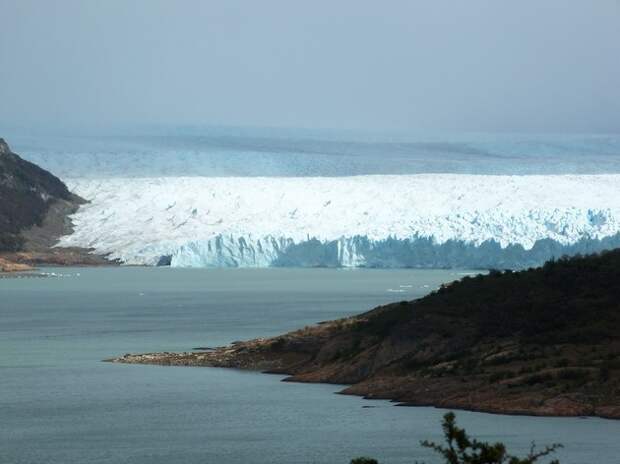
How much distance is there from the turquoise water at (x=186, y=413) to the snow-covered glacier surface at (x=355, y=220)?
752 inches

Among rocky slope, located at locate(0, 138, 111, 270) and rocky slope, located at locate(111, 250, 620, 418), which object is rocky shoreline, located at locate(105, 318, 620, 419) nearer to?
rocky slope, located at locate(111, 250, 620, 418)

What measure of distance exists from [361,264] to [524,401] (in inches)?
2092

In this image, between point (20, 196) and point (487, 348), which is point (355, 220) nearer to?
point (20, 196)

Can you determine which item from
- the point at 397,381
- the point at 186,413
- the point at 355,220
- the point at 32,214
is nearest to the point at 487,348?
the point at 397,381

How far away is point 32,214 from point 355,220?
125ft

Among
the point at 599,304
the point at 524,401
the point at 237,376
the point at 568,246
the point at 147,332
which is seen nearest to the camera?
the point at 524,401

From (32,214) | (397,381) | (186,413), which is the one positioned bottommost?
(186,413)

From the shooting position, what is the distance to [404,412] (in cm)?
2648

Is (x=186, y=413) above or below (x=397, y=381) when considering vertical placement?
below

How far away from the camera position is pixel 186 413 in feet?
90.1

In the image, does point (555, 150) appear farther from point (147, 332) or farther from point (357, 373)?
point (357, 373)

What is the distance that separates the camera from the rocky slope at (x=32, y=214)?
3964 inches

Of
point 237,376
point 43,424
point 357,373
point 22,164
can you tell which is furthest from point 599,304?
point 22,164

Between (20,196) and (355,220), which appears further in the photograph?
(20,196)
